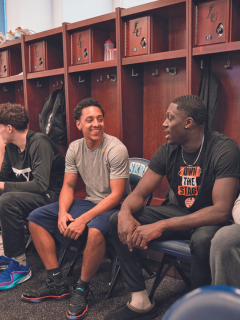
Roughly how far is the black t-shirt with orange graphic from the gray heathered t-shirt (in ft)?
0.81

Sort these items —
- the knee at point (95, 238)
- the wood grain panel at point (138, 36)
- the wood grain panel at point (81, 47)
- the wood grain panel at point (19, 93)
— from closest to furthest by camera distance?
the knee at point (95, 238) < the wood grain panel at point (138, 36) < the wood grain panel at point (81, 47) < the wood grain panel at point (19, 93)

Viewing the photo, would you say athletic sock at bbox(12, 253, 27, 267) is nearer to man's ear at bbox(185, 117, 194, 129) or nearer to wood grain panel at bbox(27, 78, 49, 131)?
man's ear at bbox(185, 117, 194, 129)

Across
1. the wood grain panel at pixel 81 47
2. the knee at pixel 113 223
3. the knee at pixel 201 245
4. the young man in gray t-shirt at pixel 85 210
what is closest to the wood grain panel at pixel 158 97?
the wood grain panel at pixel 81 47

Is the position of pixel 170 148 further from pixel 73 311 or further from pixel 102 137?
pixel 73 311

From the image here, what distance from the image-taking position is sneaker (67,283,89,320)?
5.78 feet

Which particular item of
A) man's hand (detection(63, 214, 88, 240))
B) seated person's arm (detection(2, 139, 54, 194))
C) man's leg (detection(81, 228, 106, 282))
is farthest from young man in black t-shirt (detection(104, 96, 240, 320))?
seated person's arm (detection(2, 139, 54, 194))

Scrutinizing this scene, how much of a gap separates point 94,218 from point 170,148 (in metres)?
0.60

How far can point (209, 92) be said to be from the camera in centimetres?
266

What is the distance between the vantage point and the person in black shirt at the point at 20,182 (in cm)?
217

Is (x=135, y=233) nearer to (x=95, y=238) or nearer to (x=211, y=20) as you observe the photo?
(x=95, y=238)

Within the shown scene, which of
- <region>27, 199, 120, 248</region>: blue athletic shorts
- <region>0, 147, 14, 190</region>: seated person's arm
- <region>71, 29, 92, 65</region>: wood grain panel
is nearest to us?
<region>27, 199, 120, 248</region>: blue athletic shorts

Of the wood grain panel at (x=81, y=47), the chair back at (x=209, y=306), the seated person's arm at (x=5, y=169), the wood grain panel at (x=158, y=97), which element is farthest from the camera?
the wood grain panel at (x=81, y=47)

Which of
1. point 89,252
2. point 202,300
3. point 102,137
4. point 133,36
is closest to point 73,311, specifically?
point 89,252

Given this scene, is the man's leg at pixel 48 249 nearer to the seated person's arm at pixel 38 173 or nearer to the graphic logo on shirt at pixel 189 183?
the seated person's arm at pixel 38 173
